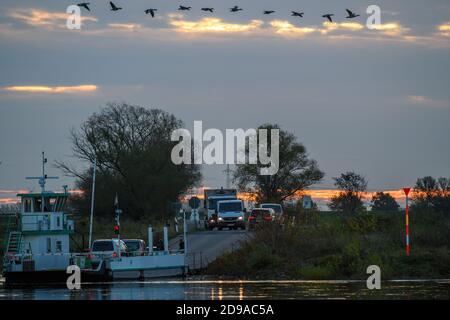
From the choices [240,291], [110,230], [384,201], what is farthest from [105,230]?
[384,201]

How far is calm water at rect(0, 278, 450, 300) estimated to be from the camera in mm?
43366

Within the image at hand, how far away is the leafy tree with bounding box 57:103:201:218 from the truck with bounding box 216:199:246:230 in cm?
1690

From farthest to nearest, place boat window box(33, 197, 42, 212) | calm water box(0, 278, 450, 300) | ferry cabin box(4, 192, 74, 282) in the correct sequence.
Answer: boat window box(33, 197, 42, 212)
ferry cabin box(4, 192, 74, 282)
calm water box(0, 278, 450, 300)

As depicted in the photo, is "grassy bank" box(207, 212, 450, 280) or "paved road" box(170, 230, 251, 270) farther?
"paved road" box(170, 230, 251, 270)

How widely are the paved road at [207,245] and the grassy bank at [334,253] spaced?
332cm

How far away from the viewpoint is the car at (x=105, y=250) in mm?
58406

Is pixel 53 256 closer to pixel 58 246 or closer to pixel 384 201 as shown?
pixel 58 246

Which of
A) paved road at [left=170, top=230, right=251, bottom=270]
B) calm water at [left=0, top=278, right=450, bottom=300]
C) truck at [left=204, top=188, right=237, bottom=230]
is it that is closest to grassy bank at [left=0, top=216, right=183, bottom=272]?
truck at [left=204, top=188, right=237, bottom=230]

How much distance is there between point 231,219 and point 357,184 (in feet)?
162

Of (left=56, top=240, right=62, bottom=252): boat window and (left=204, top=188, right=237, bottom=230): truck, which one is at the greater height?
(left=204, top=188, right=237, bottom=230): truck

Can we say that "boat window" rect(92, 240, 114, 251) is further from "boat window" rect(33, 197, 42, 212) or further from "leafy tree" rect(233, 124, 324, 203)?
"leafy tree" rect(233, 124, 324, 203)

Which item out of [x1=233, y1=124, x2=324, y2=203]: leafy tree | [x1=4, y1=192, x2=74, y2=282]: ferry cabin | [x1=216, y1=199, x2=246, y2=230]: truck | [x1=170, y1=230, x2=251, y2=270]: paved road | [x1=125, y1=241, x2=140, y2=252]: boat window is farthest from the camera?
[x1=233, y1=124, x2=324, y2=203]: leafy tree

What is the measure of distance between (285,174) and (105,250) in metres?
74.3

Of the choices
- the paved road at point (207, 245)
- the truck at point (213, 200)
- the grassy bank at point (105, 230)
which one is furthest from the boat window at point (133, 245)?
the truck at point (213, 200)
